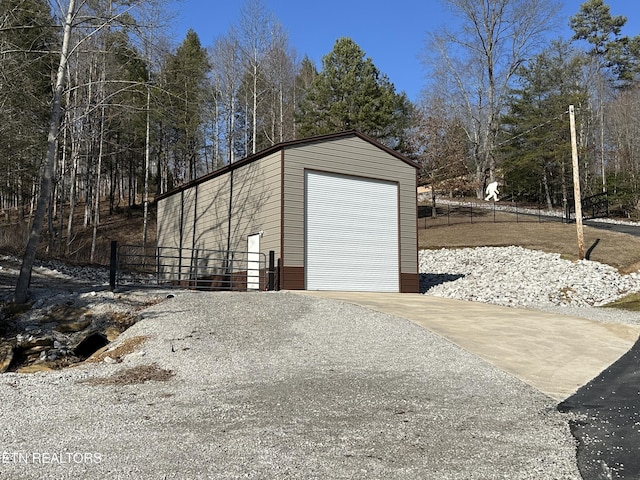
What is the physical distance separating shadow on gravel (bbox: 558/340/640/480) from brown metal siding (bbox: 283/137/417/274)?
1025 centimetres

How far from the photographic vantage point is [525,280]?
20.1m

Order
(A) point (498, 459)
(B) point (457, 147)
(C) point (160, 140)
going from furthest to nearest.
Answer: (C) point (160, 140)
(B) point (457, 147)
(A) point (498, 459)

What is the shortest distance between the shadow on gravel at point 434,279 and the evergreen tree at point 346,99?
1337 centimetres

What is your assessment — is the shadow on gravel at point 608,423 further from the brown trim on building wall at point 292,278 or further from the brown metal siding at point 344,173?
the brown metal siding at point 344,173

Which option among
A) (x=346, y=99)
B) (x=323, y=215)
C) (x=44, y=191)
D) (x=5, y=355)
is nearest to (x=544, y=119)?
(x=346, y=99)

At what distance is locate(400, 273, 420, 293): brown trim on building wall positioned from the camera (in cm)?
1884

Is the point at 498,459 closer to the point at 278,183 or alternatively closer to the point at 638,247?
the point at 278,183

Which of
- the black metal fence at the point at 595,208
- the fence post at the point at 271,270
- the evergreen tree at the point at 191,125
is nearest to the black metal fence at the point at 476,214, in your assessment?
the black metal fence at the point at 595,208

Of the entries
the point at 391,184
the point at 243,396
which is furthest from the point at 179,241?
the point at 243,396

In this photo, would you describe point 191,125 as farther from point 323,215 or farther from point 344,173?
point 323,215

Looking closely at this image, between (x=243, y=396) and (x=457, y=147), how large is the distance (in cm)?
3369

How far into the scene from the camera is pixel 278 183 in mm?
16844

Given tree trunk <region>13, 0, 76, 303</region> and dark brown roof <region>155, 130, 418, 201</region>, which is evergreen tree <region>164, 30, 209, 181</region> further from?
tree trunk <region>13, 0, 76, 303</region>

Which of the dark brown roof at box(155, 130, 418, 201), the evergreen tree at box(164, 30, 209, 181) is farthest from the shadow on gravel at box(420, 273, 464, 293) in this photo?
the evergreen tree at box(164, 30, 209, 181)
